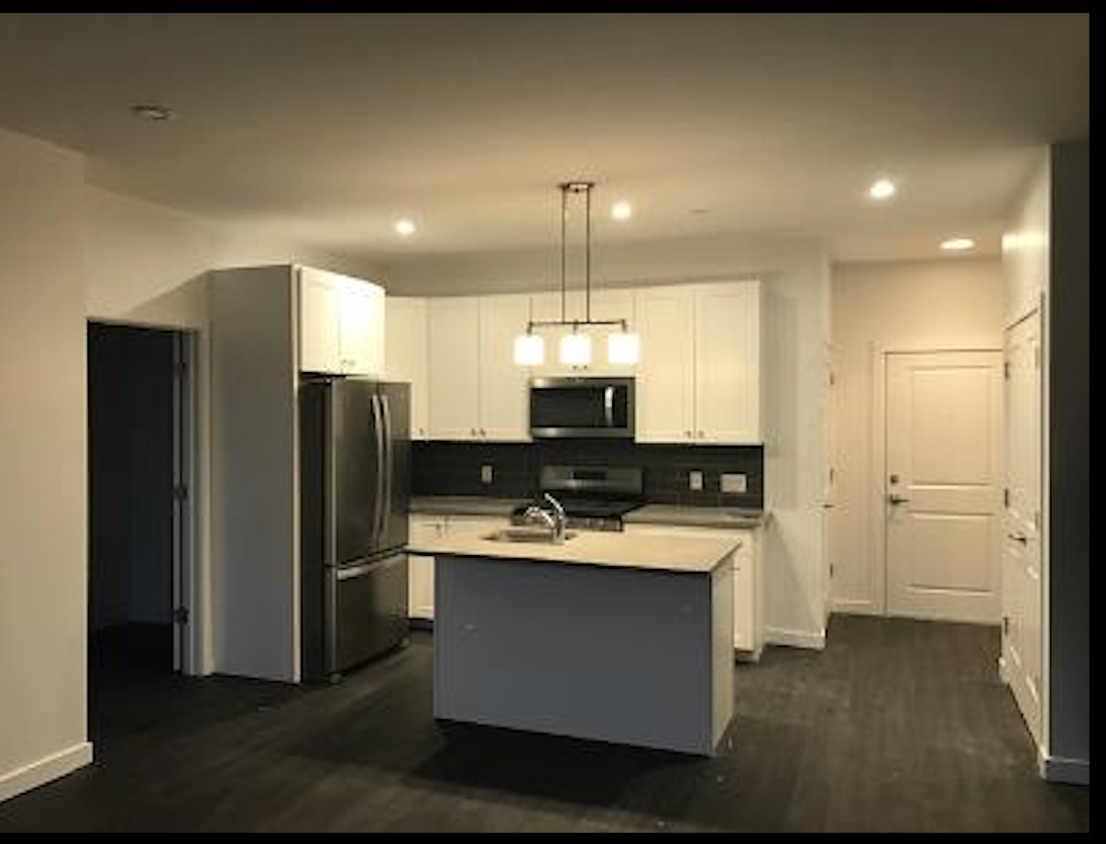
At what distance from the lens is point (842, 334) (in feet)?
22.3

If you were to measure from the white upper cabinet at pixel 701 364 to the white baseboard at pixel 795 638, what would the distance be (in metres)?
1.24

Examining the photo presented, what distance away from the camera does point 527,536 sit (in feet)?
14.8

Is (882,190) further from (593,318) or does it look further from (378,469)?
(378,469)

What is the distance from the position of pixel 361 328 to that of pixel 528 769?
2895mm

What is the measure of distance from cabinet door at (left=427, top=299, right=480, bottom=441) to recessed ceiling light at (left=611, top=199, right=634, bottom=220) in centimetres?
155

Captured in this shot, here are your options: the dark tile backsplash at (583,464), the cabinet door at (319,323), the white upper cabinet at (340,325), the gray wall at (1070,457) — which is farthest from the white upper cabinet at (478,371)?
the gray wall at (1070,457)

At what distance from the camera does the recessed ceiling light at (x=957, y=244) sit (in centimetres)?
576

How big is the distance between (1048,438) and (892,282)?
10.5 feet

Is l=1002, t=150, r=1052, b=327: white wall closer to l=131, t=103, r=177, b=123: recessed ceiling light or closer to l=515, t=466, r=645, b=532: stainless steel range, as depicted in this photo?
l=515, t=466, r=645, b=532: stainless steel range

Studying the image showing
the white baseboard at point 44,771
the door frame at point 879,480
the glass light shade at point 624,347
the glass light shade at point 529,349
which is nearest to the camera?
Result: the white baseboard at point 44,771

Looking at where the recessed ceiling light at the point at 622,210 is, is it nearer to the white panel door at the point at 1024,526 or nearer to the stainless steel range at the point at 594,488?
the stainless steel range at the point at 594,488

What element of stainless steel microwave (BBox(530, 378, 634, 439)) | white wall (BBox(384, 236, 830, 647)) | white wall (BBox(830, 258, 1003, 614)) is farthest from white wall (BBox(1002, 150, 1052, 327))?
stainless steel microwave (BBox(530, 378, 634, 439))

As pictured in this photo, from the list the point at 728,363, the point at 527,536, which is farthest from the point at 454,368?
the point at 527,536
